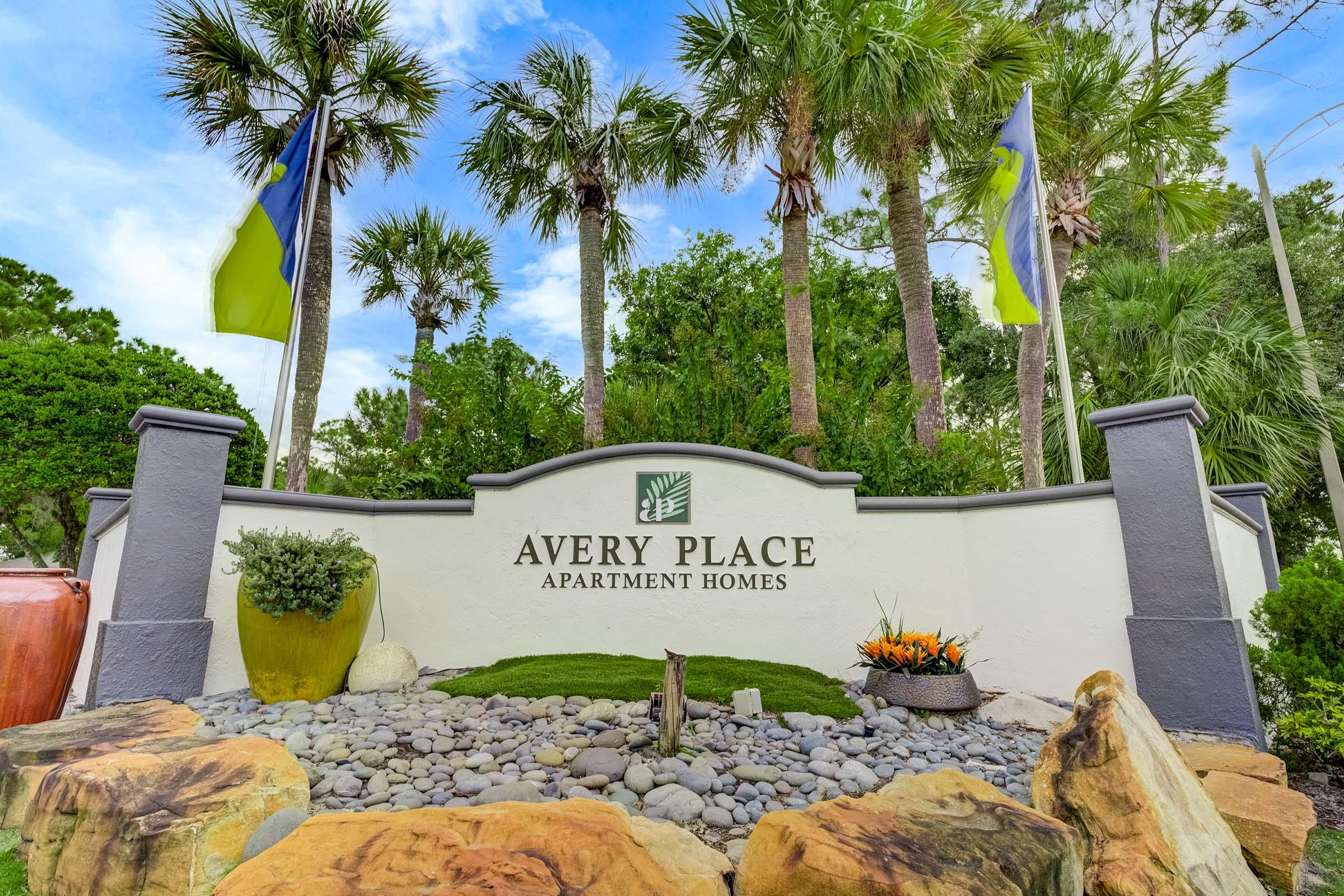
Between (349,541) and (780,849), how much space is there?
389 cm

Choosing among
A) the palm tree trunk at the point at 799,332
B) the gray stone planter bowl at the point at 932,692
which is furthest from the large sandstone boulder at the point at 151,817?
the palm tree trunk at the point at 799,332

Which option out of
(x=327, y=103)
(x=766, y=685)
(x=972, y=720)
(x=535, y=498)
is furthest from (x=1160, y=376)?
(x=327, y=103)

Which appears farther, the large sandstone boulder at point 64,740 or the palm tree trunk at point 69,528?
the palm tree trunk at point 69,528

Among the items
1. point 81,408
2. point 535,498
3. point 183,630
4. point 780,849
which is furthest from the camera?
point 81,408

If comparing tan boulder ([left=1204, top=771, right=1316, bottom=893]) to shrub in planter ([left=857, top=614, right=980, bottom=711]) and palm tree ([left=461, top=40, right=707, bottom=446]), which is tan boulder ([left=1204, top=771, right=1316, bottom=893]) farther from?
palm tree ([left=461, top=40, right=707, bottom=446])

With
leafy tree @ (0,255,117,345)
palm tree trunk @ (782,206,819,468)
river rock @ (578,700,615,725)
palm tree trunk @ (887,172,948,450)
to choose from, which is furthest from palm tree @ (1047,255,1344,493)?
leafy tree @ (0,255,117,345)

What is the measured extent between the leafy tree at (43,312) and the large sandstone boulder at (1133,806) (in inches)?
837

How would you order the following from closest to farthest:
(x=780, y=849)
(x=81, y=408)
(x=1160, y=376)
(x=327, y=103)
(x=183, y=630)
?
1. (x=780, y=849)
2. (x=183, y=630)
3. (x=327, y=103)
4. (x=1160, y=376)
5. (x=81, y=408)

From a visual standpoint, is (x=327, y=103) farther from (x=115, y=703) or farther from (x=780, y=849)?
(x=780, y=849)

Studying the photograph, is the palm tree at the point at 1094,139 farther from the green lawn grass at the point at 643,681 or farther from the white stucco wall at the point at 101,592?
the white stucco wall at the point at 101,592

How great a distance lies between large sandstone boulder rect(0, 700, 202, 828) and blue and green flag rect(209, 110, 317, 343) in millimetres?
3720

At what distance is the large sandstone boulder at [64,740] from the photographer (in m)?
3.04

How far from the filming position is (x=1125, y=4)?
685 inches

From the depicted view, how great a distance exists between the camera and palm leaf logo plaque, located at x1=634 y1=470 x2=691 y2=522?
18.9ft
